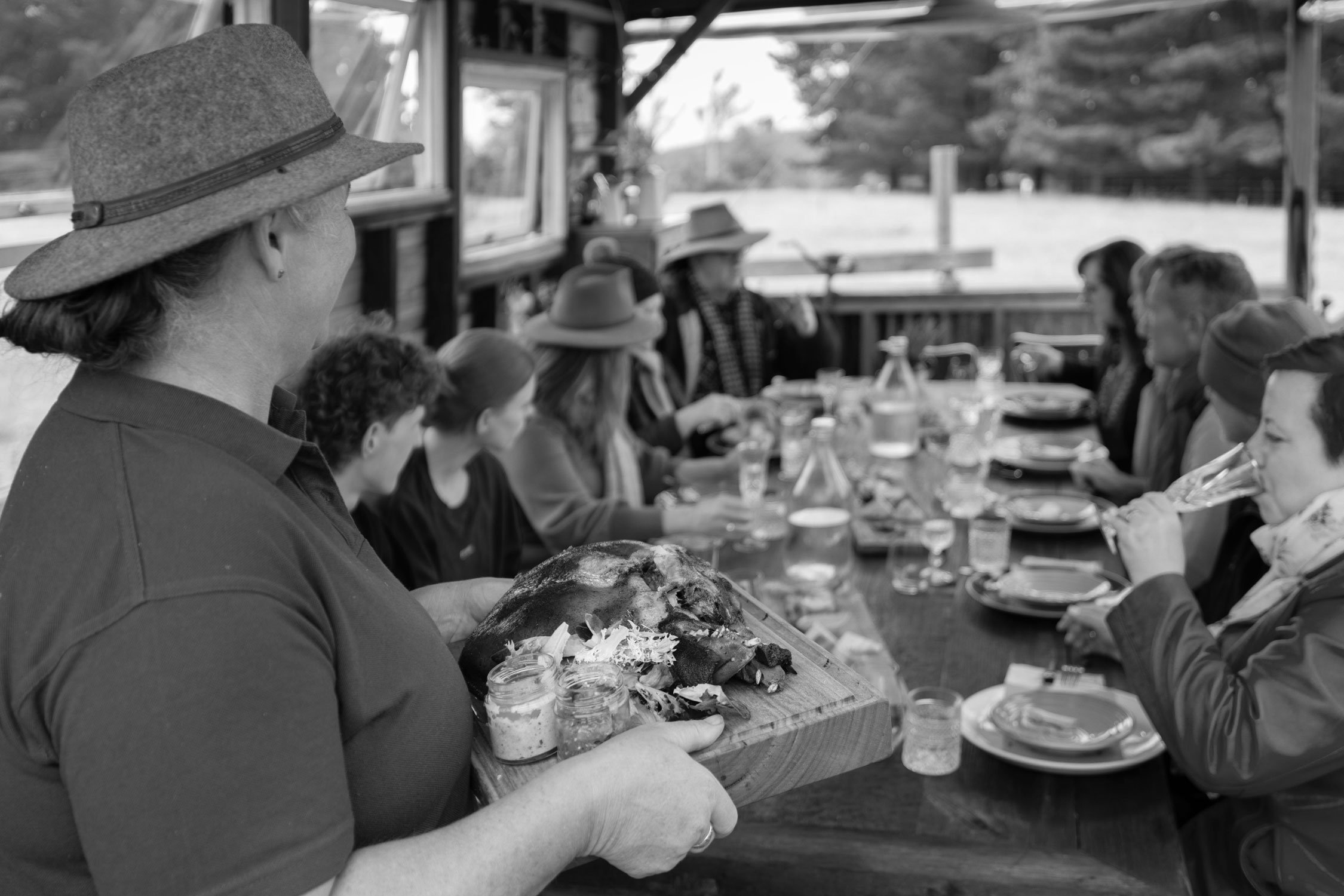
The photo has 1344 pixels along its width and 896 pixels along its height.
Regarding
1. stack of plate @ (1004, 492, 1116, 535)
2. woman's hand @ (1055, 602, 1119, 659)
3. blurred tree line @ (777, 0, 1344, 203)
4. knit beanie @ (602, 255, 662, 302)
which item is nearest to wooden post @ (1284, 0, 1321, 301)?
stack of plate @ (1004, 492, 1116, 535)

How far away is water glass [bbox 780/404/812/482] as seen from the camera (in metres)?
3.74

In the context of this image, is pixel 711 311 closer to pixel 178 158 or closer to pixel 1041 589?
pixel 1041 589

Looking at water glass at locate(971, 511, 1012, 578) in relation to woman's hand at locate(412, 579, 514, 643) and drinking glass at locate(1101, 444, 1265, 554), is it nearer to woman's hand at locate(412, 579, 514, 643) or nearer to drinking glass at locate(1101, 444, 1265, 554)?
drinking glass at locate(1101, 444, 1265, 554)

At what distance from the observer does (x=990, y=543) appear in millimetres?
2828

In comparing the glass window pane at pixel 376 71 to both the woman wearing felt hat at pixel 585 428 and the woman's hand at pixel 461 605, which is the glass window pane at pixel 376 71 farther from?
the woman's hand at pixel 461 605

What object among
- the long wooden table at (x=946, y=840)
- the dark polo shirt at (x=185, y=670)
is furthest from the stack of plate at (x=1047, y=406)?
the dark polo shirt at (x=185, y=670)

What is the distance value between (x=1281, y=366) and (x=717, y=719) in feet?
3.77

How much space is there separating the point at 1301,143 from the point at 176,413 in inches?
244

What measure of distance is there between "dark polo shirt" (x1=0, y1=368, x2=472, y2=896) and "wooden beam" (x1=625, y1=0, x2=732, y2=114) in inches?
237

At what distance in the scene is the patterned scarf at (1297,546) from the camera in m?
1.77

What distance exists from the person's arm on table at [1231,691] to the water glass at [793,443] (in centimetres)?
185

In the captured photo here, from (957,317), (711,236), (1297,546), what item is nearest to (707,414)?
(711,236)

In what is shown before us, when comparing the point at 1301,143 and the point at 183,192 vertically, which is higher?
the point at 1301,143

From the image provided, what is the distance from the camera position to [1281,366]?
1860 mm
